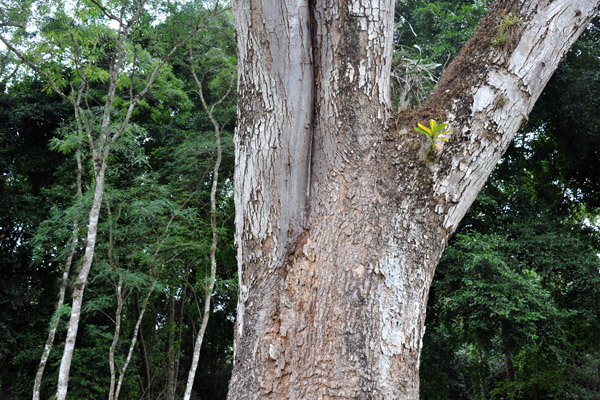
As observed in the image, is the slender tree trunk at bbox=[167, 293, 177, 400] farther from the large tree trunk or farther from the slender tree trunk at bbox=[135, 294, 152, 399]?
the large tree trunk

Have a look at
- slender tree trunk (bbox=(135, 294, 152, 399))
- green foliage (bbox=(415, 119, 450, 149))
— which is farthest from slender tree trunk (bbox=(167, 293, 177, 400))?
green foliage (bbox=(415, 119, 450, 149))

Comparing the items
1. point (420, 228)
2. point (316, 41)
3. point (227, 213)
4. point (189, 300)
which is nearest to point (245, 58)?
point (316, 41)

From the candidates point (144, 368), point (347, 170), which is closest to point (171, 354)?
point (144, 368)

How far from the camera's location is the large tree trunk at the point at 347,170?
128 cm

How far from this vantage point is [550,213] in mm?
7883

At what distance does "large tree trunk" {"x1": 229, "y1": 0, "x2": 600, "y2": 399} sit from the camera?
1276 millimetres

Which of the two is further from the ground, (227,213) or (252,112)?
(227,213)

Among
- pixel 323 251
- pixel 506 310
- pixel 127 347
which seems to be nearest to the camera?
pixel 323 251

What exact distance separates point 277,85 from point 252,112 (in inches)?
4.6

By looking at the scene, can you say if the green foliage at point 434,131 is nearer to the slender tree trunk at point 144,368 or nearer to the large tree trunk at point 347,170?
the large tree trunk at point 347,170

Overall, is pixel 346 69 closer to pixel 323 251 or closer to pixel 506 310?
pixel 323 251

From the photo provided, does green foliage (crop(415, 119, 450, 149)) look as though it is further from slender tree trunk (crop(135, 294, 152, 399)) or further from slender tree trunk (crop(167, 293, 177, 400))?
slender tree trunk (crop(135, 294, 152, 399))

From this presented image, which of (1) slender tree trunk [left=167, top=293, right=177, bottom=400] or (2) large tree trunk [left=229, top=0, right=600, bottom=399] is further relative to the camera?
(1) slender tree trunk [left=167, top=293, right=177, bottom=400]

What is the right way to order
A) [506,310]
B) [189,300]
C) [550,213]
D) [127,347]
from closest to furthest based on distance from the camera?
1. [506,310]
2. [550,213]
3. [127,347]
4. [189,300]
